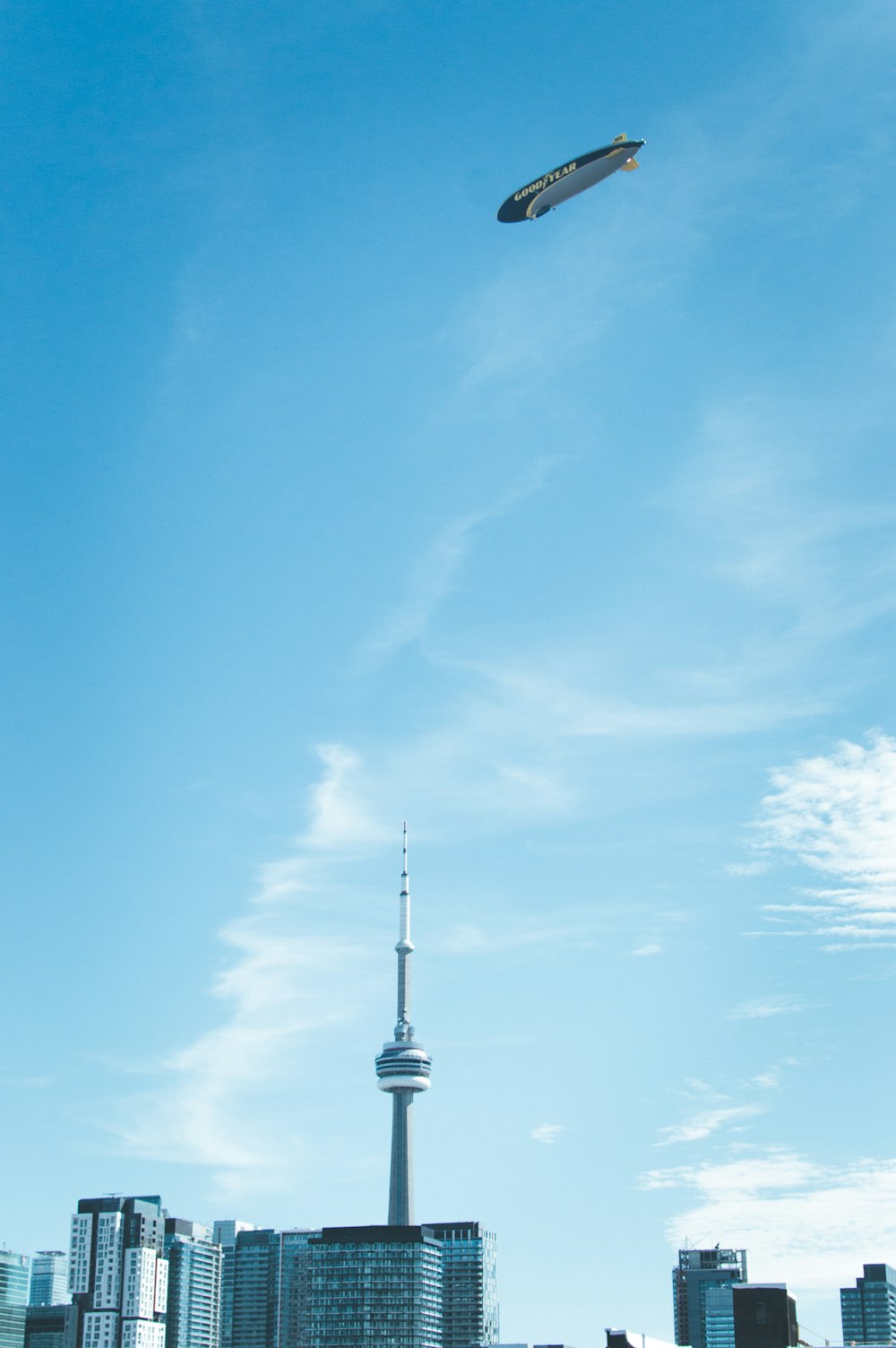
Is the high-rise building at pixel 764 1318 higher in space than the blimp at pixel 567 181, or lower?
lower

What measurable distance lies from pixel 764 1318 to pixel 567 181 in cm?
11813

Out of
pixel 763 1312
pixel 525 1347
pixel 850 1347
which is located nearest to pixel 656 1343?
pixel 763 1312

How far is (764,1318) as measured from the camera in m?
115

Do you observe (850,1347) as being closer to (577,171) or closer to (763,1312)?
(763,1312)

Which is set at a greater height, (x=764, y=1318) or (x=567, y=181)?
(x=567, y=181)

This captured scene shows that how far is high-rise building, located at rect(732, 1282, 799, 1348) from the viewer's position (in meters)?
115

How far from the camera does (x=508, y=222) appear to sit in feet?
651

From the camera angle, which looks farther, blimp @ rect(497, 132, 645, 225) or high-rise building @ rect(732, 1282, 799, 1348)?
blimp @ rect(497, 132, 645, 225)

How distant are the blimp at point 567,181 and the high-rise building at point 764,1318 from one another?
110305 mm

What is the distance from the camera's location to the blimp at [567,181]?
557 ft

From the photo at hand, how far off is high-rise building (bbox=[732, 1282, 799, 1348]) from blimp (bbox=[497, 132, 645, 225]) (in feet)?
362

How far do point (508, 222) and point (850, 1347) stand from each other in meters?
132

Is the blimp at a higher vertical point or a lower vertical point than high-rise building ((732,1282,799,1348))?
higher

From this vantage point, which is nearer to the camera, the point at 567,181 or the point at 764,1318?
the point at 764,1318
